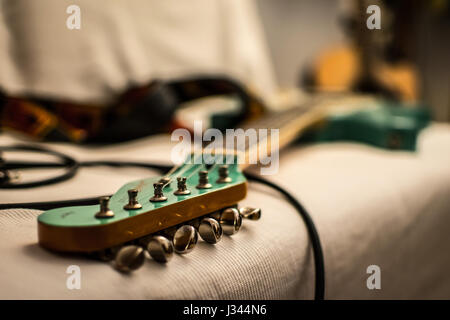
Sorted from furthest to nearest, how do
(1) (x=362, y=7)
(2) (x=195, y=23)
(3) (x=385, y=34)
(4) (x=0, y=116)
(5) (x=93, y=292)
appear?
(3) (x=385, y=34) → (1) (x=362, y=7) → (2) (x=195, y=23) → (4) (x=0, y=116) → (5) (x=93, y=292)

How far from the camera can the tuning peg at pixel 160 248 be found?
0.24 metres

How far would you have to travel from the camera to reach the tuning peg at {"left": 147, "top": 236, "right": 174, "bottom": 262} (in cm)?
24

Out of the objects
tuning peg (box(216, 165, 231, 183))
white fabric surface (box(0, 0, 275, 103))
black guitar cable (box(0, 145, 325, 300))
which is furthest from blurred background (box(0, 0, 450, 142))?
tuning peg (box(216, 165, 231, 183))

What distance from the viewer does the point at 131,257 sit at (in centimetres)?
23

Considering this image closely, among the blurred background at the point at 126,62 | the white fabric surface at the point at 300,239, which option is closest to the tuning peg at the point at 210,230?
the white fabric surface at the point at 300,239

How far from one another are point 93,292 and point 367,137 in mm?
572

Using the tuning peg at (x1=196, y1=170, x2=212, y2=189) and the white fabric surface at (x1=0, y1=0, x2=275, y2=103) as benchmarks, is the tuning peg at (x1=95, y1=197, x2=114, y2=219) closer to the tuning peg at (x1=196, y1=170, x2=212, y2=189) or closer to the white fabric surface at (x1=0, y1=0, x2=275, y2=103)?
the tuning peg at (x1=196, y1=170, x2=212, y2=189)

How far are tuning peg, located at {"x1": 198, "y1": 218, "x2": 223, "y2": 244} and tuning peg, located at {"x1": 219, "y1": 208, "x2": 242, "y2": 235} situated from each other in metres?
0.02

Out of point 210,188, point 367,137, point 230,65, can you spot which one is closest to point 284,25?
point 230,65

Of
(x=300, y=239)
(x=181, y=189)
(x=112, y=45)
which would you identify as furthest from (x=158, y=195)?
(x=112, y=45)

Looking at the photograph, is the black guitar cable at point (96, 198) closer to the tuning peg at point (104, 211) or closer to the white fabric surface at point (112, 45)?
the tuning peg at point (104, 211)

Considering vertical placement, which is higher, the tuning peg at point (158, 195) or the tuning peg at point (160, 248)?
the tuning peg at point (158, 195)
